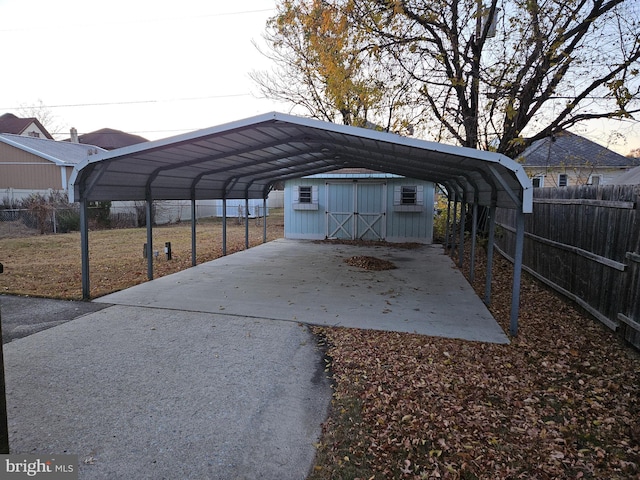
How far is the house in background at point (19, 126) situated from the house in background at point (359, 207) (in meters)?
26.4

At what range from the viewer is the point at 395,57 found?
9141 millimetres

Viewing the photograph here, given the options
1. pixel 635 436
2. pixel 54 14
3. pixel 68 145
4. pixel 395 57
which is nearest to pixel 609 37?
pixel 395 57

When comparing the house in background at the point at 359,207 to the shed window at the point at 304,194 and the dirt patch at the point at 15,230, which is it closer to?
the shed window at the point at 304,194

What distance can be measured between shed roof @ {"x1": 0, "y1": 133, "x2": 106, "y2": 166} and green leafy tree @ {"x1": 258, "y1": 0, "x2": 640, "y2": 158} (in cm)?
1673

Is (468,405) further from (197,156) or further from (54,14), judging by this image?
(54,14)

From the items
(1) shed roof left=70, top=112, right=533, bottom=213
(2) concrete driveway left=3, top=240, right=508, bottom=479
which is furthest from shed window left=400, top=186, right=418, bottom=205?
(2) concrete driveway left=3, top=240, right=508, bottom=479

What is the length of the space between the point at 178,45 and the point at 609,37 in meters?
15.9

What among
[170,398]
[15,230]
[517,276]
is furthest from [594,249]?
[15,230]

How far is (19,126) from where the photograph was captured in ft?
96.3

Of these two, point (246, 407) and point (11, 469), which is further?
point (246, 407)

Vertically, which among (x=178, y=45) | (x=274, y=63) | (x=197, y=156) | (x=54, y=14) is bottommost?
(x=197, y=156)

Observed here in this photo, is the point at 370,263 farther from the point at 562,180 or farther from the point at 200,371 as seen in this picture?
the point at 562,180

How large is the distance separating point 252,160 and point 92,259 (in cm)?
502

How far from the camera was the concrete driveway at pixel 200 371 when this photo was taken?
257 cm
